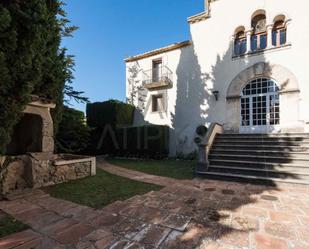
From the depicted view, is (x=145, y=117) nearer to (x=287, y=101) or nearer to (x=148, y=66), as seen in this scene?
(x=148, y=66)

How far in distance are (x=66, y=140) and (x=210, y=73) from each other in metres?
8.41

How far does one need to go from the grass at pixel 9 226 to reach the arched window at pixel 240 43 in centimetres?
1125

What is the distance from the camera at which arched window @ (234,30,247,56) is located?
399 inches

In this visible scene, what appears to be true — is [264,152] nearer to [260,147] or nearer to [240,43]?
[260,147]

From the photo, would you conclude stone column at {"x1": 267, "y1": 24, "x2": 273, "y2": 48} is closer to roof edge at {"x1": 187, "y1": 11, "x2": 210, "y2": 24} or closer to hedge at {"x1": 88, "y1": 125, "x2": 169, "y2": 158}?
roof edge at {"x1": 187, "y1": 11, "x2": 210, "y2": 24}

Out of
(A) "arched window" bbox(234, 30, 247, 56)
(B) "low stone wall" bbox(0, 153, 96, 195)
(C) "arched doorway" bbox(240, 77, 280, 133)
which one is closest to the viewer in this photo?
(B) "low stone wall" bbox(0, 153, 96, 195)

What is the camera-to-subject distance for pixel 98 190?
4.83 m

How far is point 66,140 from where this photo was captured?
786 cm

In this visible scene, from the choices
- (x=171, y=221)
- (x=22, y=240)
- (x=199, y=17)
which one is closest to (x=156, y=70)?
(x=199, y=17)

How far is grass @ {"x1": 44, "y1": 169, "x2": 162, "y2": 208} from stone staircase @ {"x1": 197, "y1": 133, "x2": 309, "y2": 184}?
2.60 meters

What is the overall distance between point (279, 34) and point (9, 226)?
40.5 feet

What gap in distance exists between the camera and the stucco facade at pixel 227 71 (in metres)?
8.64

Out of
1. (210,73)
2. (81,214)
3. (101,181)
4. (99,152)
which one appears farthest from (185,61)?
(81,214)

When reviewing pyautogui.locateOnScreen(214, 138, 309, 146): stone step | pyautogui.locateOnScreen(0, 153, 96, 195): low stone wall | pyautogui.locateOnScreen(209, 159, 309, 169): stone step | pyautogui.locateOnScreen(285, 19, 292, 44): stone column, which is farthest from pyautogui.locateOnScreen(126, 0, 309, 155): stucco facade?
pyautogui.locateOnScreen(0, 153, 96, 195): low stone wall
